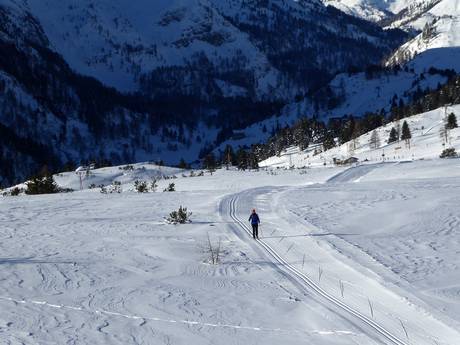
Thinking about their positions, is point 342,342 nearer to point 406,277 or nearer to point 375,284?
point 375,284

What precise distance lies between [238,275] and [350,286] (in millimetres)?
3233

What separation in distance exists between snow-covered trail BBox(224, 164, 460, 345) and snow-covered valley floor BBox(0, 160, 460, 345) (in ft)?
0.14

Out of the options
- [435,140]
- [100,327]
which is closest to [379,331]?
[100,327]

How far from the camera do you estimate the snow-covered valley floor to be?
11531 millimetres

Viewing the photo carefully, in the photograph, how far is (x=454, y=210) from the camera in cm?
2525

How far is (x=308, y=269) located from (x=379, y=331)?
4781 millimetres

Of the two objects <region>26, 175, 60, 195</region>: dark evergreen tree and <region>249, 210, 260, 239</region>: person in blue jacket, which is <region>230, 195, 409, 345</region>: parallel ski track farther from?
<region>26, 175, 60, 195</region>: dark evergreen tree

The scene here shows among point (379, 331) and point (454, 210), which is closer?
point (379, 331)

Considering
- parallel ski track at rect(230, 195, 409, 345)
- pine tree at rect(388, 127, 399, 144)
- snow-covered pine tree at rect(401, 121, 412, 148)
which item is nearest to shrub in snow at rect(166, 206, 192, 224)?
parallel ski track at rect(230, 195, 409, 345)

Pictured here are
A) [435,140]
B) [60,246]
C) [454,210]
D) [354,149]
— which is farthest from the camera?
[354,149]

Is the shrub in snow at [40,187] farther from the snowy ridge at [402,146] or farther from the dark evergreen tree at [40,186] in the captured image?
the snowy ridge at [402,146]

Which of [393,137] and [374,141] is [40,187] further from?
[374,141]

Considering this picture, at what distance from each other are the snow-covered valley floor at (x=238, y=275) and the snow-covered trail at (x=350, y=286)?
0.14ft

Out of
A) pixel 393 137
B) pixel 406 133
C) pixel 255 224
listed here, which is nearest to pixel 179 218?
pixel 255 224
